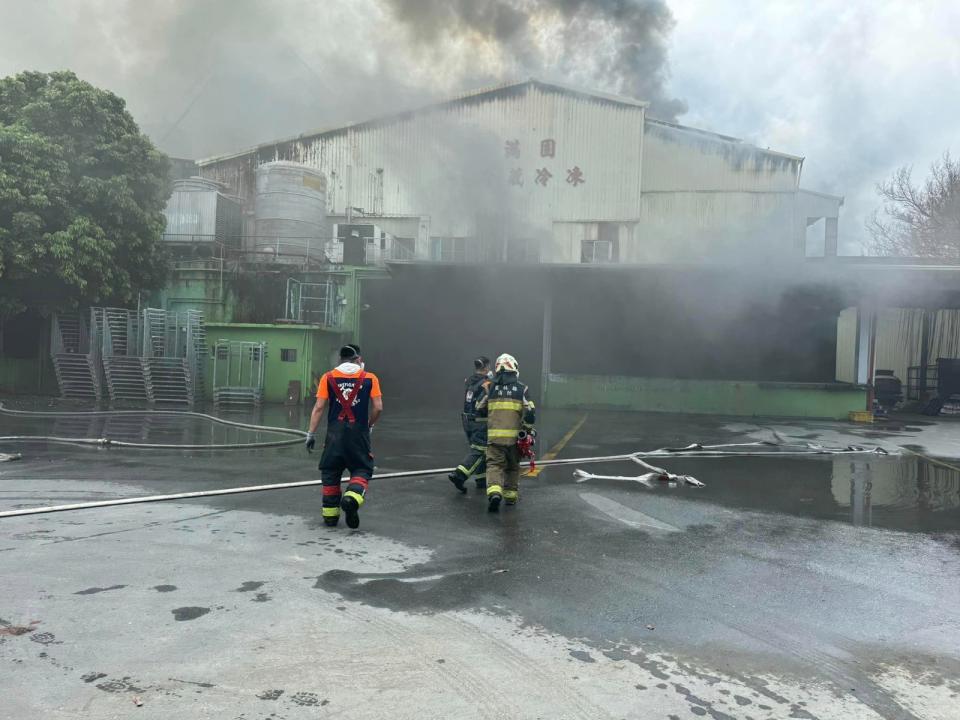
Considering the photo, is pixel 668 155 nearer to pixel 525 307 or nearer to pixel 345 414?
pixel 525 307

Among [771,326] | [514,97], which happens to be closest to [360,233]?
[514,97]

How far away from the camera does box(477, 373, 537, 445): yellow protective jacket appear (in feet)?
19.7

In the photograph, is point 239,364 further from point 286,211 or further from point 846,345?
point 846,345

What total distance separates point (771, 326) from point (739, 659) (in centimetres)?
1569

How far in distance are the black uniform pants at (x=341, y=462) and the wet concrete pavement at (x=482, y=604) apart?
270 millimetres

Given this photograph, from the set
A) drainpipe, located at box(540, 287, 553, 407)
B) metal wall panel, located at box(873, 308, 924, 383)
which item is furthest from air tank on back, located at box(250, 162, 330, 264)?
metal wall panel, located at box(873, 308, 924, 383)

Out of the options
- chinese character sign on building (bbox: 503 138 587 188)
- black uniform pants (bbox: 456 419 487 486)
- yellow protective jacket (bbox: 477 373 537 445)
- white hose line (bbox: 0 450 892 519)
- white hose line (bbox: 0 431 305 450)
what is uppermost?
chinese character sign on building (bbox: 503 138 587 188)

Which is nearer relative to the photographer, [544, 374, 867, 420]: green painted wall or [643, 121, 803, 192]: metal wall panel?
[544, 374, 867, 420]: green painted wall

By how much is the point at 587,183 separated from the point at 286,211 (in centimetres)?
1101

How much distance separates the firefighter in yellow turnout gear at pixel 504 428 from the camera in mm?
5949

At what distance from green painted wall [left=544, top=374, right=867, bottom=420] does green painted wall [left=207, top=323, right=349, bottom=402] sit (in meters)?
6.32

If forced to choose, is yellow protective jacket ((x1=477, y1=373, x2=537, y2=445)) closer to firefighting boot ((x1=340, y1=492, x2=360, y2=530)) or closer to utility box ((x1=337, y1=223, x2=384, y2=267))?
firefighting boot ((x1=340, y1=492, x2=360, y2=530))

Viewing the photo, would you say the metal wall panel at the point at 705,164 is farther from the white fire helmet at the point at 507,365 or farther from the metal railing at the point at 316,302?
the white fire helmet at the point at 507,365

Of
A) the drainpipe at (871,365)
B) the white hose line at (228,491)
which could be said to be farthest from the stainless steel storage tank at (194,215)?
the drainpipe at (871,365)
